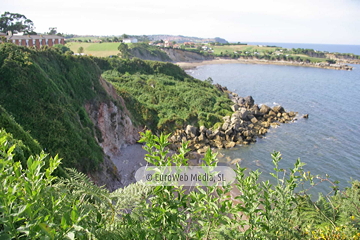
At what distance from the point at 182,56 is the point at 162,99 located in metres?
87.7

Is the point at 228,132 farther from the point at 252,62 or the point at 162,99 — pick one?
the point at 252,62

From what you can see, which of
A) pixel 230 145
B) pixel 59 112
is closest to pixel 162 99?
pixel 230 145

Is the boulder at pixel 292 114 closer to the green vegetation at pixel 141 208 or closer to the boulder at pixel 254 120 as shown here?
the boulder at pixel 254 120

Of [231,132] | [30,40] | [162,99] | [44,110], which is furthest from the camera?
[30,40]

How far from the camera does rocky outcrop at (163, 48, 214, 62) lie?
120250 mm

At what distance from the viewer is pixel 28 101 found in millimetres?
18000

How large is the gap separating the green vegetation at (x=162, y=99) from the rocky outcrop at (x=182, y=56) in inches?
2630

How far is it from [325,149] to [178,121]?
19.0 metres

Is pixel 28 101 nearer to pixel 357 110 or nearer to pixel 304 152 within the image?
pixel 304 152

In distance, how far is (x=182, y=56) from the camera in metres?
125

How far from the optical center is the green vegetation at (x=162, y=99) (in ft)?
116

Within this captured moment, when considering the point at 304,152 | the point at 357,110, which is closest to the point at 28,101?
the point at 304,152

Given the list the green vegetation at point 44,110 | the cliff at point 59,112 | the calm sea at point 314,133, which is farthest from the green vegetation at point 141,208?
the calm sea at point 314,133

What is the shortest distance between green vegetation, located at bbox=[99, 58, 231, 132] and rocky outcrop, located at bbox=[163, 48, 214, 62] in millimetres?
66799
